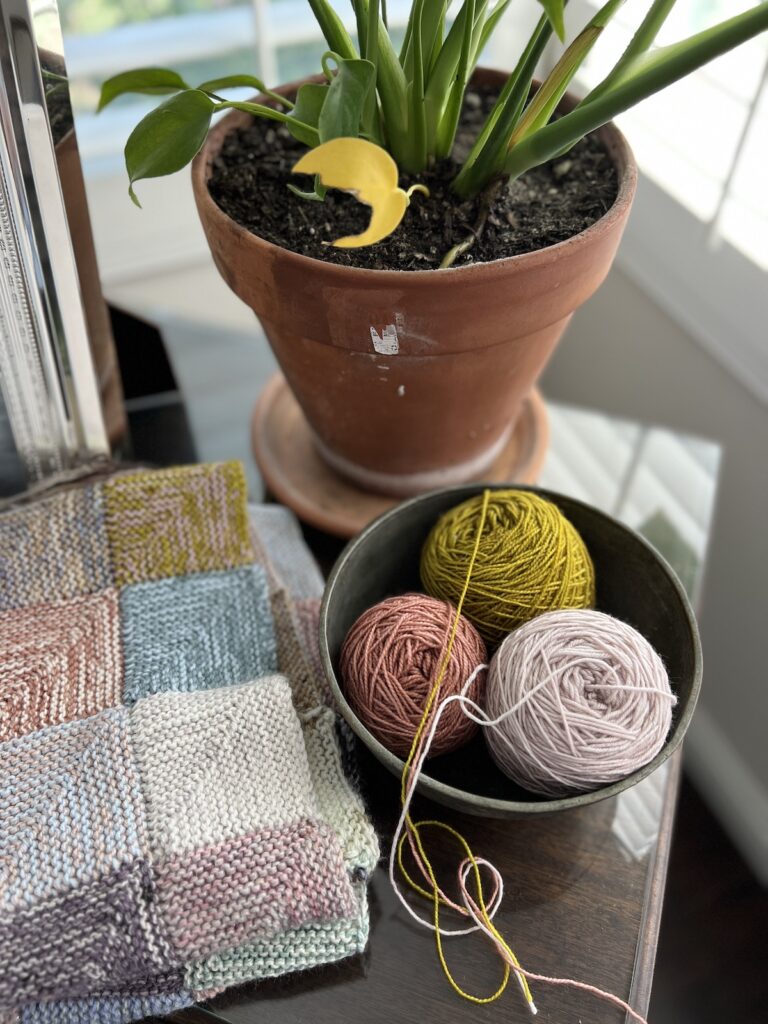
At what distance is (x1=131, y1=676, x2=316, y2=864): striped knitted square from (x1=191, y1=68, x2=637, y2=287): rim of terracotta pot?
0.21m

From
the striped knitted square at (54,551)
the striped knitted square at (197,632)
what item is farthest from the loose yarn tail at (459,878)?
the striped knitted square at (54,551)

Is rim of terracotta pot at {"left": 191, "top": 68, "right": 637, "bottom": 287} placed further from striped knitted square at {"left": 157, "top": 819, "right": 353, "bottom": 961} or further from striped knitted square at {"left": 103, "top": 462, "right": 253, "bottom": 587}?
striped knitted square at {"left": 157, "top": 819, "right": 353, "bottom": 961}

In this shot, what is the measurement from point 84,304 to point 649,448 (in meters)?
0.43

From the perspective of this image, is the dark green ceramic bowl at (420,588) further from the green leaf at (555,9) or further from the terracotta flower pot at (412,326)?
the green leaf at (555,9)

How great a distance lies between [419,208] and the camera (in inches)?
19.9

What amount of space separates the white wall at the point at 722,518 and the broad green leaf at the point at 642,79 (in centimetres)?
40

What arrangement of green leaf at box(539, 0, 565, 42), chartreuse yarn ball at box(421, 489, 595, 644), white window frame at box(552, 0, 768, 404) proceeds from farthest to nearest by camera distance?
white window frame at box(552, 0, 768, 404) < chartreuse yarn ball at box(421, 489, 595, 644) < green leaf at box(539, 0, 565, 42)

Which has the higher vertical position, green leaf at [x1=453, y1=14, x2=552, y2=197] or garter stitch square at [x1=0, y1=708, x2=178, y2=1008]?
green leaf at [x1=453, y1=14, x2=552, y2=197]

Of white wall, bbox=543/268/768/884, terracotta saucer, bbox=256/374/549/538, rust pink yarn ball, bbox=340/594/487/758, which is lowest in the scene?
white wall, bbox=543/268/768/884

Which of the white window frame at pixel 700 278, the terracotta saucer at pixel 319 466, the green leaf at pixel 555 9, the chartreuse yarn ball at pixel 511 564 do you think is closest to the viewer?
the green leaf at pixel 555 9

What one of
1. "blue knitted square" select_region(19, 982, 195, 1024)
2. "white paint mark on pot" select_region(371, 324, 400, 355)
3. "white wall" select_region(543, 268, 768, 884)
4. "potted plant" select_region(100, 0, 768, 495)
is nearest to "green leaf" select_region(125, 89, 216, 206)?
"potted plant" select_region(100, 0, 768, 495)

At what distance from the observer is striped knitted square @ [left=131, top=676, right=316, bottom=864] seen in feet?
1.38

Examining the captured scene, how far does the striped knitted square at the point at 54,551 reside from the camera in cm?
52

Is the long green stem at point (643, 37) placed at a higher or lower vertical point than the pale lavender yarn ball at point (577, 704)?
higher
